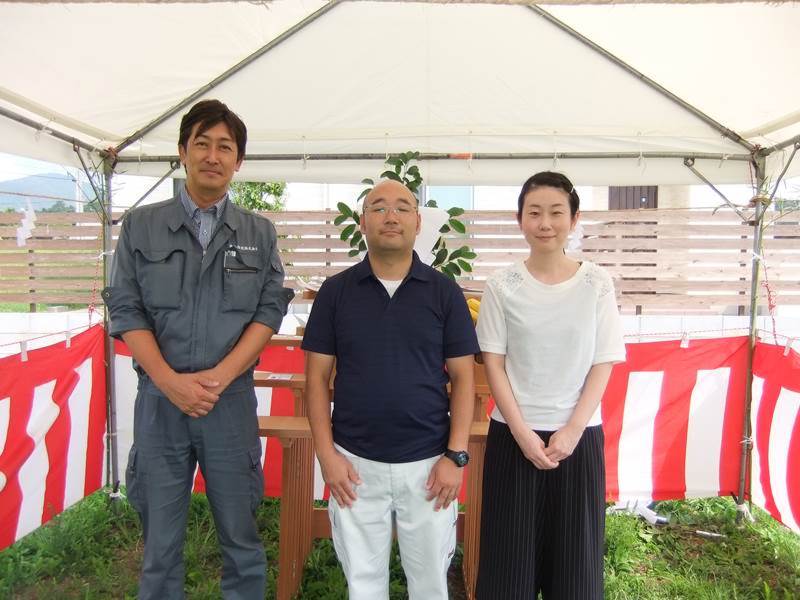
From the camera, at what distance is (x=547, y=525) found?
164 cm

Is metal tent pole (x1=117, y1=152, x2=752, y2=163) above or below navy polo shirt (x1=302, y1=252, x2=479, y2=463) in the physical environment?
above

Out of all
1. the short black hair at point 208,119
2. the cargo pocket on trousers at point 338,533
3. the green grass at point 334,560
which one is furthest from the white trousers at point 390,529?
the short black hair at point 208,119

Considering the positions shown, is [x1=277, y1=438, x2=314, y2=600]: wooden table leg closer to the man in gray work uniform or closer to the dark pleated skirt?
the man in gray work uniform

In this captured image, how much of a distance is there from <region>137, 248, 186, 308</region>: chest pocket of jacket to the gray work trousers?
10.9 inches

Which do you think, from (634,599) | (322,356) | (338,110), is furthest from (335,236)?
(634,599)

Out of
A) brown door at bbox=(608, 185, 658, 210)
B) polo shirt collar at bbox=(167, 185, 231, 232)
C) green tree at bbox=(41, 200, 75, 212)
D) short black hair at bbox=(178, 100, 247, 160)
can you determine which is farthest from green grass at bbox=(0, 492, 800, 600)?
brown door at bbox=(608, 185, 658, 210)

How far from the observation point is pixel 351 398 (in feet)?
5.27

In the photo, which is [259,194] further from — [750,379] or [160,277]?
[750,379]

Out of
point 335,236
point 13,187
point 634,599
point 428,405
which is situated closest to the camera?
Result: point 428,405

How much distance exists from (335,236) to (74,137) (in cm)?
192

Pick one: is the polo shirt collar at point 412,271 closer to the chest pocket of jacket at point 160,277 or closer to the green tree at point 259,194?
the chest pocket of jacket at point 160,277

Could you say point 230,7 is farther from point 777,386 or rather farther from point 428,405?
point 777,386

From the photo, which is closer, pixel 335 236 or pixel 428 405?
pixel 428 405

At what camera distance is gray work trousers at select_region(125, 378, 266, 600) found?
176cm
